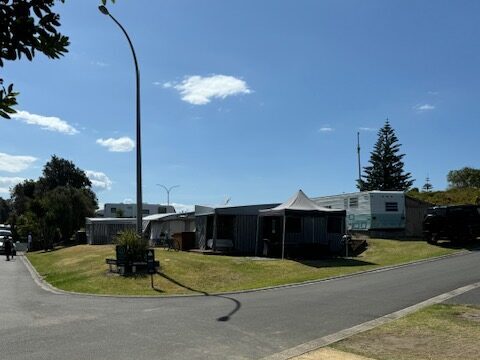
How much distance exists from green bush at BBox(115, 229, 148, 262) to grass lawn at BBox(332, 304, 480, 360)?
11.3 metres

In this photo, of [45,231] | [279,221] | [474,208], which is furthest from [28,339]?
[45,231]

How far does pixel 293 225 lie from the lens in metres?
29.0

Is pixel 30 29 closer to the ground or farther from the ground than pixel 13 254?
farther from the ground

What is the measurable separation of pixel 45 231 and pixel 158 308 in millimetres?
39369

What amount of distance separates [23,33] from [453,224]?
28196 mm

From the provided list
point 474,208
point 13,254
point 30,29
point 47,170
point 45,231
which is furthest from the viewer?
point 47,170

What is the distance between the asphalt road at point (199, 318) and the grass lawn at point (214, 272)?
163 centimetres

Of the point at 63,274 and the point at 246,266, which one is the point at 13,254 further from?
the point at 246,266

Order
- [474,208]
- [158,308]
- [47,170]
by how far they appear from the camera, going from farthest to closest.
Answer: [47,170], [474,208], [158,308]

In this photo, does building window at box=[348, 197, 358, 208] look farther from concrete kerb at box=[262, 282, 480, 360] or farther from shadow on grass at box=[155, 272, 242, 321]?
concrete kerb at box=[262, 282, 480, 360]

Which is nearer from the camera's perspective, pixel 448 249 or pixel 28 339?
pixel 28 339

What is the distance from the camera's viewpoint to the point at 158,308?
12945mm

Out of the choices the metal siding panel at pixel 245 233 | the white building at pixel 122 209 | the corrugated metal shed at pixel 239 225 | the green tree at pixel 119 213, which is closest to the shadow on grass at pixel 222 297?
the corrugated metal shed at pixel 239 225

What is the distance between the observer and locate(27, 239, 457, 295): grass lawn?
1761 cm
